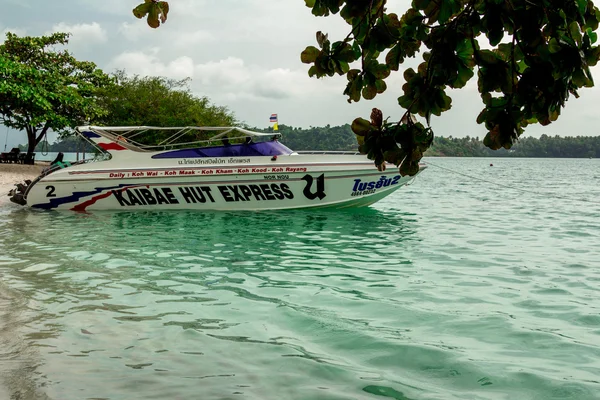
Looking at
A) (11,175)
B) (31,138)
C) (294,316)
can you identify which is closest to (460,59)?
(294,316)

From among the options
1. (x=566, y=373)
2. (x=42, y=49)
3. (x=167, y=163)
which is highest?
(x=42, y=49)

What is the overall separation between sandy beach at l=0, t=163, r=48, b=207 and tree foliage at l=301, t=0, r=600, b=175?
18.2 m

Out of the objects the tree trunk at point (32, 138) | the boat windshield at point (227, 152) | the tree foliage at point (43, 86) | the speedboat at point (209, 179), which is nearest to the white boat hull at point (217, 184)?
the speedboat at point (209, 179)

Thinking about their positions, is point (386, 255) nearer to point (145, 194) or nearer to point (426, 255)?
point (426, 255)

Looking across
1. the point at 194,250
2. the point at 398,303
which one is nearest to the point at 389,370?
the point at 398,303

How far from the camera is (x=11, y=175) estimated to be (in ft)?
83.3

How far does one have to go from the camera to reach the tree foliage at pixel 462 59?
6.95ft

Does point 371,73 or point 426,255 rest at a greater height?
point 371,73

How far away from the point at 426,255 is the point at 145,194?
28.8 feet

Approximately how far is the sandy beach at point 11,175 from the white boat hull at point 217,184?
350 cm

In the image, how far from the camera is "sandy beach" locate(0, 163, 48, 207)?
20.4m

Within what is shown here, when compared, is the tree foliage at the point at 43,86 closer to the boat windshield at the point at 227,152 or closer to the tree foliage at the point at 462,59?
the boat windshield at the point at 227,152

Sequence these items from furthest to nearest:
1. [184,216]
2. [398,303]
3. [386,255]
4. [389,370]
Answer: [184,216]
[386,255]
[398,303]
[389,370]

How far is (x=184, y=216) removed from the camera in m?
15.0
